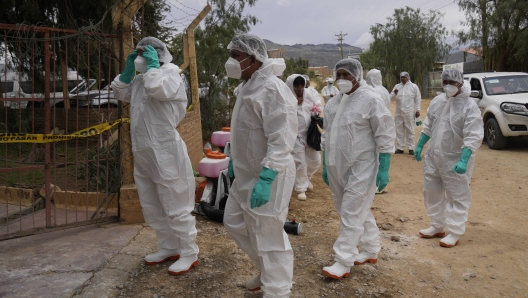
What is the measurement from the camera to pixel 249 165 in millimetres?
3072

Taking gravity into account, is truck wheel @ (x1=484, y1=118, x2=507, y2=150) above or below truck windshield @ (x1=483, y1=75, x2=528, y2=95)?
below

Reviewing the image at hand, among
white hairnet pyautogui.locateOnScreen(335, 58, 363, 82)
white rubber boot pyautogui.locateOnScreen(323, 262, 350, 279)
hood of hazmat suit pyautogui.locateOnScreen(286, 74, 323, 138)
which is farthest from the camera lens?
hood of hazmat suit pyautogui.locateOnScreen(286, 74, 323, 138)

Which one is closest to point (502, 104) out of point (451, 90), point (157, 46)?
point (451, 90)

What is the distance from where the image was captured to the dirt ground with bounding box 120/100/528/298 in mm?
3691

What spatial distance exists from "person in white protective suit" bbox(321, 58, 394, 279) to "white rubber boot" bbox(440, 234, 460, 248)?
3.45 feet

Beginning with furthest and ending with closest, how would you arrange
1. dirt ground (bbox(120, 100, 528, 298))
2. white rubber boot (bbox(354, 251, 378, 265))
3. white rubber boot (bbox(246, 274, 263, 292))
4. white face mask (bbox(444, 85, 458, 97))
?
white face mask (bbox(444, 85, 458, 97)) → white rubber boot (bbox(354, 251, 378, 265)) → dirt ground (bbox(120, 100, 528, 298)) → white rubber boot (bbox(246, 274, 263, 292))

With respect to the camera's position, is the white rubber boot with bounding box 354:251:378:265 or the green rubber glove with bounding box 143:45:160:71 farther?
the white rubber boot with bounding box 354:251:378:265

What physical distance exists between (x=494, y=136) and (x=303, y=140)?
576 cm

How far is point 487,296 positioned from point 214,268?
2229mm

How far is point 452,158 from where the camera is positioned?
4.75 metres

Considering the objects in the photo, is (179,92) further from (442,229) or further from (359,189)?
(442,229)

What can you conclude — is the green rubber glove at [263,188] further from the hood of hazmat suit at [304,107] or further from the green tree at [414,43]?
the green tree at [414,43]

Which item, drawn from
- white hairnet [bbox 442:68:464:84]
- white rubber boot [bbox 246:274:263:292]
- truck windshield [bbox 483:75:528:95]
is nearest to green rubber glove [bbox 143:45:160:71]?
white rubber boot [bbox 246:274:263:292]

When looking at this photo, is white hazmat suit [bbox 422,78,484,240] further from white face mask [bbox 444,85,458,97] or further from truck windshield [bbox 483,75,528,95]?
truck windshield [bbox 483,75,528,95]
